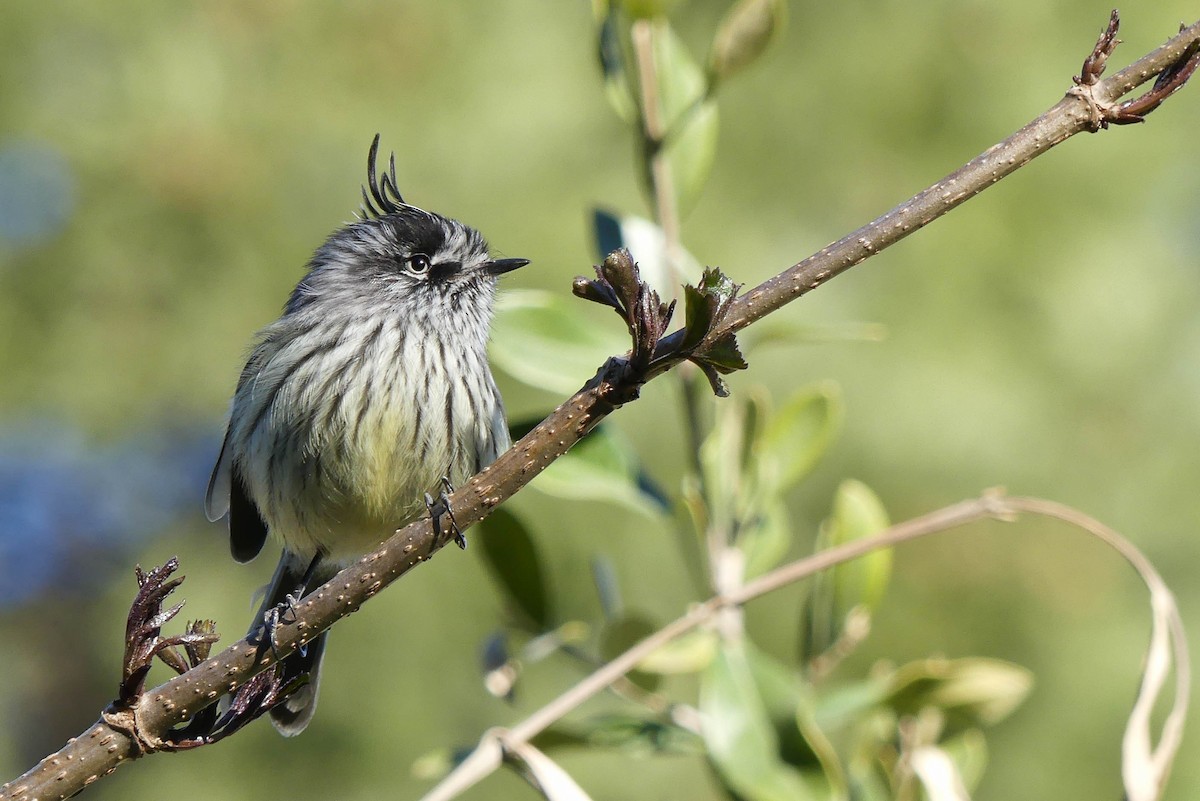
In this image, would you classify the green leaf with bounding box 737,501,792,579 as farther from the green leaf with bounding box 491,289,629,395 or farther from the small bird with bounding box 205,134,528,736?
the small bird with bounding box 205,134,528,736

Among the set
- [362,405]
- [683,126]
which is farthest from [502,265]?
[683,126]

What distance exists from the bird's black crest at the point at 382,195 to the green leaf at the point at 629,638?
1664 millimetres

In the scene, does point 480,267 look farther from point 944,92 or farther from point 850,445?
point 944,92

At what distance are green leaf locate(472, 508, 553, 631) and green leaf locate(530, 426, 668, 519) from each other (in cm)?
11

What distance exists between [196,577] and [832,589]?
13.8 feet

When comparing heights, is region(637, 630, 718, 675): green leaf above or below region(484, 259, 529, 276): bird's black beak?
below

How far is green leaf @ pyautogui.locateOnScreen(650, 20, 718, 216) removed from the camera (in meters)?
2.70

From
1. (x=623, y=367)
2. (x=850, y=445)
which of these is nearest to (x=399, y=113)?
(x=850, y=445)

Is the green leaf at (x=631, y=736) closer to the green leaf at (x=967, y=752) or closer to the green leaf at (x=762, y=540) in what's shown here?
the green leaf at (x=762, y=540)

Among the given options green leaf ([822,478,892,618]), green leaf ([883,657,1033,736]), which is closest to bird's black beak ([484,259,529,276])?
green leaf ([822,478,892,618])

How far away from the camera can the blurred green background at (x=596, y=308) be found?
466cm

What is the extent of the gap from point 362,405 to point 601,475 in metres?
0.95

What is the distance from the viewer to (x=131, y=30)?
22.6 feet

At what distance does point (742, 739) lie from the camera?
239 cm
